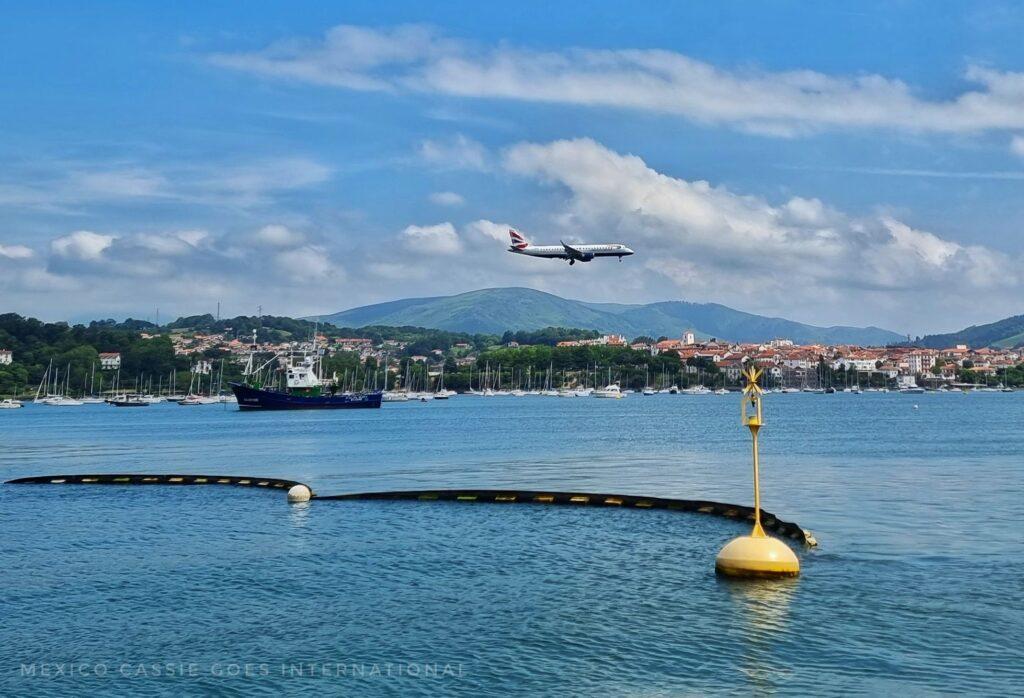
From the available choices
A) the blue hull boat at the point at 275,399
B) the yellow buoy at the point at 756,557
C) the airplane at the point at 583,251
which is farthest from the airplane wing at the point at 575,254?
the yellow buoy at the point at 756,557

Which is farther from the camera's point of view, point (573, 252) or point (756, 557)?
point (573, 252)

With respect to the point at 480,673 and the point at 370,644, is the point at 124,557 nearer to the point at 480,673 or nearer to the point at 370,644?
the point at 370,644

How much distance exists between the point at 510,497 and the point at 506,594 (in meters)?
18.5

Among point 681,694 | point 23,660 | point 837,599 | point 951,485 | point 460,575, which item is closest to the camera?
point 681,694

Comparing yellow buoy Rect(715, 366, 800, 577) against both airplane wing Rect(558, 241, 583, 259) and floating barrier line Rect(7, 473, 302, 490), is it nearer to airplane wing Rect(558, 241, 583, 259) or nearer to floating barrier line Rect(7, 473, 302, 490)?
floating barrier line Rect(7, 473, 302, 490)

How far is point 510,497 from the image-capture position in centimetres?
4291

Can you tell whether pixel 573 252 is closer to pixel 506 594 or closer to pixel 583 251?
pixel 583 251

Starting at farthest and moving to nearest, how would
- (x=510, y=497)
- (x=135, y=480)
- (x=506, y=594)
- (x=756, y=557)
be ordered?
(x=135, y=480)
(x=510, y=497)
(x=756, y=557)
(x=506, y=594)

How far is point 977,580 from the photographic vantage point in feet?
81.0

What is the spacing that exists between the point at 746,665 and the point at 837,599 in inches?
213

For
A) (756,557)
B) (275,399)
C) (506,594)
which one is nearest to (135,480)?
(506,594)

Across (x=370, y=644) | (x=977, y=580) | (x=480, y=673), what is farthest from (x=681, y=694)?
(x=977, y=580)

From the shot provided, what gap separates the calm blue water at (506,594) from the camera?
18250 millimetres

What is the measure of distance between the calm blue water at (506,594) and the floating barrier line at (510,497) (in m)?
1.23
